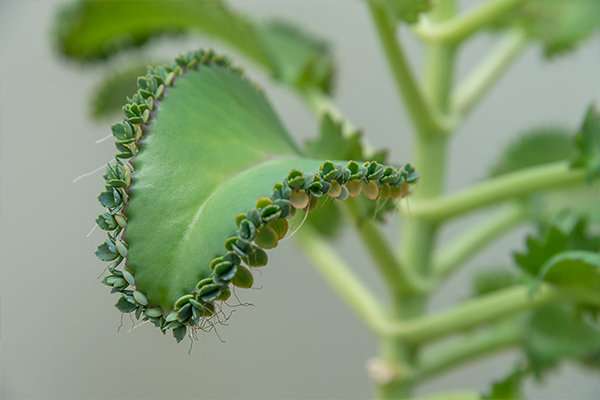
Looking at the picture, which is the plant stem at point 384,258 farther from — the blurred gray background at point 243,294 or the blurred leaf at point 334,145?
the blurred gray background at point 243,294

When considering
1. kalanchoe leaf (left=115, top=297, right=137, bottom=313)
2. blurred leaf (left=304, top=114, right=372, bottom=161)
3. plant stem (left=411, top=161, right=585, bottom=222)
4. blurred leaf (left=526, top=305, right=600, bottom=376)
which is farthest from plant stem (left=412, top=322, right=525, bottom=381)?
kalanchoe leaf (left=115, top=297, right=137, bottom=313)

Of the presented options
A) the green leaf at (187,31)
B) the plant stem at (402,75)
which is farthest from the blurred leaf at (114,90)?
the plant stem at (402,75)

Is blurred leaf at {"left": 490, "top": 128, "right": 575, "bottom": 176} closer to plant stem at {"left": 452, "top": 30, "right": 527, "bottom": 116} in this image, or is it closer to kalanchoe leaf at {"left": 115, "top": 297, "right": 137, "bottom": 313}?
plant stem at {"left": 452, "top": 30, "right": 527, "bottom": 116}

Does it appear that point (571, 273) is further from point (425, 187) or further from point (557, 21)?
point (557, 21)

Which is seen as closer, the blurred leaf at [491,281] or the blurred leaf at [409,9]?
the blurred leaf at [409,9]

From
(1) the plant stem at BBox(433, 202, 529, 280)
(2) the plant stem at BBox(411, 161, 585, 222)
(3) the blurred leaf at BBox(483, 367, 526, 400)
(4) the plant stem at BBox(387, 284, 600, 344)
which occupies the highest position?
(1) the plant stem at BBox(433, 202, 529, 280)

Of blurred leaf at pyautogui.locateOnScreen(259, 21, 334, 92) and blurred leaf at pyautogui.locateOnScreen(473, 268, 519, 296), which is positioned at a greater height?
blurred leaf at pyautogui.locateOnScreen(259, 21, 334, 92)
